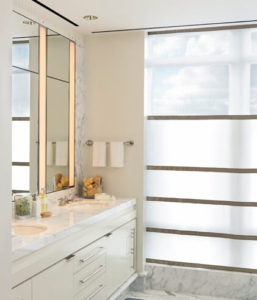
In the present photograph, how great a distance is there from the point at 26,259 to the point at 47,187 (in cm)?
135

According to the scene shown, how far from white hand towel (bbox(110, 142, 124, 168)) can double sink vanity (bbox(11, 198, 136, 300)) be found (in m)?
0.37

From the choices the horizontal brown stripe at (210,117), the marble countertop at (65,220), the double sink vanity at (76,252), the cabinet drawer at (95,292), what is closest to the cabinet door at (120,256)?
the double sink vanity at (76,252)

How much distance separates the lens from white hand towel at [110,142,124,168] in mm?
3957

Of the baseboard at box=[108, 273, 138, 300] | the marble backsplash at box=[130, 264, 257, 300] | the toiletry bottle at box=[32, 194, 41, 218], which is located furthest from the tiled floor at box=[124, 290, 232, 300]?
the toiletry bottle at box=[32, 194, 41, 218]

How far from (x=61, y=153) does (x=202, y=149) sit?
1.34 m

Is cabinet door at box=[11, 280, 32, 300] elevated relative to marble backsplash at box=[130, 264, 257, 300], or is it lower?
elevated

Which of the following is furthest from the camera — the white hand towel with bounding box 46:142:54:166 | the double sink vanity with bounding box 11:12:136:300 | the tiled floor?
the tiled floor

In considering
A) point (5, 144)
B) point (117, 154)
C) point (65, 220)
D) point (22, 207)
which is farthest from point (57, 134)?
point (5, 144)

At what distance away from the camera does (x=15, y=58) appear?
304cm

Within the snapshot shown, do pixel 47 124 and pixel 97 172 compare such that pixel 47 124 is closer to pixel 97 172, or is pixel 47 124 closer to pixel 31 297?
pixel 97 172

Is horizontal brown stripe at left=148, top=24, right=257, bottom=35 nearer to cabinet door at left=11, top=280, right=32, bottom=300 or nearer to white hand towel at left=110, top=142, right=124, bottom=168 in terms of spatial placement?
white hand towel at left=110, top=142, right=124, bottom=168

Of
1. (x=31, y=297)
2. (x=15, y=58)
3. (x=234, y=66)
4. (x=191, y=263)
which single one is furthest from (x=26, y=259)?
(x=234, y=66)

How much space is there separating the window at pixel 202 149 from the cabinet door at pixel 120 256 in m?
0.30

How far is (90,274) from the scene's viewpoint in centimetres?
294
